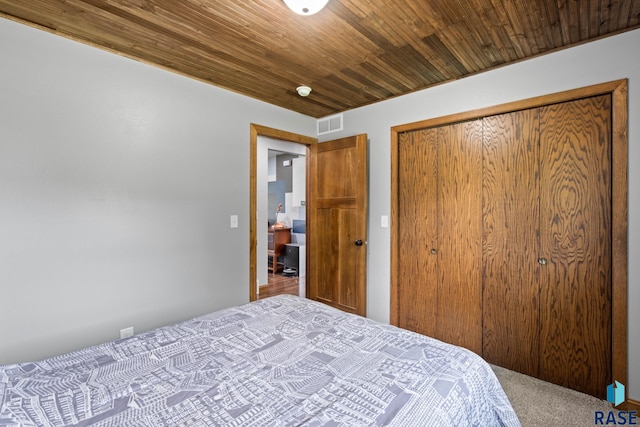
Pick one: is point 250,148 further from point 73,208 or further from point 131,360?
point 131,360

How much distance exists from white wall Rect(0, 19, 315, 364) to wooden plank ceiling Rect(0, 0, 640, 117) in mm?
248

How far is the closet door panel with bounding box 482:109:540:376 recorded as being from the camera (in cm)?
228

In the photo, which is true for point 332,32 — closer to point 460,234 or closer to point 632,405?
point 460,234

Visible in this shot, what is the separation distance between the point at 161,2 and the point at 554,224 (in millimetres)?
2902

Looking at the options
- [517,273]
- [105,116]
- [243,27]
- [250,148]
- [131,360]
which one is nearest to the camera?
[131,360]

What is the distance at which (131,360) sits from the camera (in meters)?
1.35

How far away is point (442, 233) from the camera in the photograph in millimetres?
2750

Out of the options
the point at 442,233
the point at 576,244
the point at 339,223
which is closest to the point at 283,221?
the point at 339,223

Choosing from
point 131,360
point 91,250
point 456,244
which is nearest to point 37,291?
point 91,250

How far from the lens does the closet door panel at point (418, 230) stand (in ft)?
9.23

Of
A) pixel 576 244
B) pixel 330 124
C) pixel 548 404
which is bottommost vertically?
pixel 548 404

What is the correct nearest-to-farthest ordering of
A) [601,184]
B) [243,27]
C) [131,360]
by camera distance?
1. [131,360]
2. [243,27]
3. [601,184]

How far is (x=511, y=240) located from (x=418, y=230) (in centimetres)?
77

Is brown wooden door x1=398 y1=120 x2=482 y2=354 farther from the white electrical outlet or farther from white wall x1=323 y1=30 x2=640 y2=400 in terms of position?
the white electrical outlet
